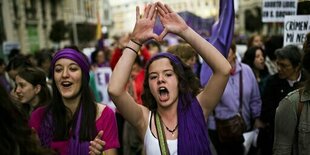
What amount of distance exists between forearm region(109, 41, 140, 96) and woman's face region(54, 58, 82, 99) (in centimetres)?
43

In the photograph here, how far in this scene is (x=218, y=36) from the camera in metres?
4.13

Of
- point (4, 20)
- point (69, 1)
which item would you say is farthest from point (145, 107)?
point (69, 1)

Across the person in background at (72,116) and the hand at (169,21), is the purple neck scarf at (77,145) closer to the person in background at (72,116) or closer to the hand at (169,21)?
the person in background at (72,116)

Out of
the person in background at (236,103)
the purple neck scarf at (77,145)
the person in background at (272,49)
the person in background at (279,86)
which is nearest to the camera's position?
the purple neck scarf at (77,145)

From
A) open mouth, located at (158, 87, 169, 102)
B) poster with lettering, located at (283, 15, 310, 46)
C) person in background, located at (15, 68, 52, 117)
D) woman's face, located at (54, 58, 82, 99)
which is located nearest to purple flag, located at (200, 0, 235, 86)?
poster with lettering, located at (283, 15, 310, 46)

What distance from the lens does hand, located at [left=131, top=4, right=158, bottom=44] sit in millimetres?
2580

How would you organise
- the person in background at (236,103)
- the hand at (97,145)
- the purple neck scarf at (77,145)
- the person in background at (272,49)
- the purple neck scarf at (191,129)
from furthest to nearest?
the person in background at (272,49)
the person in background at (236,103)
the purple neck scarf at (77,145)
the purple neck scarf at (191,129)
the hand at (97,145)

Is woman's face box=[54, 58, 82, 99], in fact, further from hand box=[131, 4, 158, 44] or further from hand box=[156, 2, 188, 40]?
hand box=[156, 2, 188, 40]

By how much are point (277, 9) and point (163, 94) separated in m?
3.41

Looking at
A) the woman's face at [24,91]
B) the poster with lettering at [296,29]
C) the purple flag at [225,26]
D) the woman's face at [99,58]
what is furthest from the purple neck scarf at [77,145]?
the woman's face at [99,58]

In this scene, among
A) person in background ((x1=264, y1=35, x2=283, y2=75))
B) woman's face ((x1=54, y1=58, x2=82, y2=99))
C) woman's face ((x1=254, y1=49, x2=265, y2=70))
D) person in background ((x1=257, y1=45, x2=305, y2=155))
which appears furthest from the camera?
person in background ((x1=264, y1=35, x2=283, y2=75))

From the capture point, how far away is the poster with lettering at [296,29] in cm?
448

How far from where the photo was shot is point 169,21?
2.59 m

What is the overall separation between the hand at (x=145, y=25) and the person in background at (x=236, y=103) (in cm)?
208
